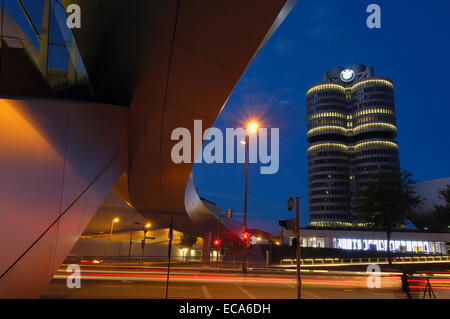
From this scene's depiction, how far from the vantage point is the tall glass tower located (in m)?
147

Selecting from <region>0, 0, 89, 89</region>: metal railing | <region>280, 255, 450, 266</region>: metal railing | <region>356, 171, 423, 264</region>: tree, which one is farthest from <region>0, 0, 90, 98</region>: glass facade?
<region>356, 171, 423, 264</region>: tree

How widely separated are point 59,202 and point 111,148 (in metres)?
4.27

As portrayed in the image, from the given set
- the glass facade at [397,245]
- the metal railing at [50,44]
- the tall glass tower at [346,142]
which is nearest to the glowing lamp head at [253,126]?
the metal railing at [50,44]

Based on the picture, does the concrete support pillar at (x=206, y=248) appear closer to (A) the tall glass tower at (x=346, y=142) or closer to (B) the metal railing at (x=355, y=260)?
(B) the metal railing at (x=355, y=260)

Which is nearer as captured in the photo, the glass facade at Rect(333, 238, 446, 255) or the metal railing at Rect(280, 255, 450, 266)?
the metal railing at Rect(280, 255, 450, 266)

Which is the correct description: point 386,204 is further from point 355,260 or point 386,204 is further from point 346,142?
point 346,142

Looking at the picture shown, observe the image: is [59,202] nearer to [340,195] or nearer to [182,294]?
[182,294]

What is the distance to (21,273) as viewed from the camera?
23.9ft

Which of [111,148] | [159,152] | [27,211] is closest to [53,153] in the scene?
[27,211]

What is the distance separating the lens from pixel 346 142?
16262cm

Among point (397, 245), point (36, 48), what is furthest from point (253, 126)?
point (397, 245)

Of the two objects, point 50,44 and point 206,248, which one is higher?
point 50,44

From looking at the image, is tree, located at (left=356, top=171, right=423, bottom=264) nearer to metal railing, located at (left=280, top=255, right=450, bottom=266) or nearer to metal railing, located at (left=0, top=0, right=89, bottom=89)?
metal railing, located at (left=280, top=255, right=450, bottom=266)

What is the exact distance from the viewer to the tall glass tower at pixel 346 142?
5782 inches
